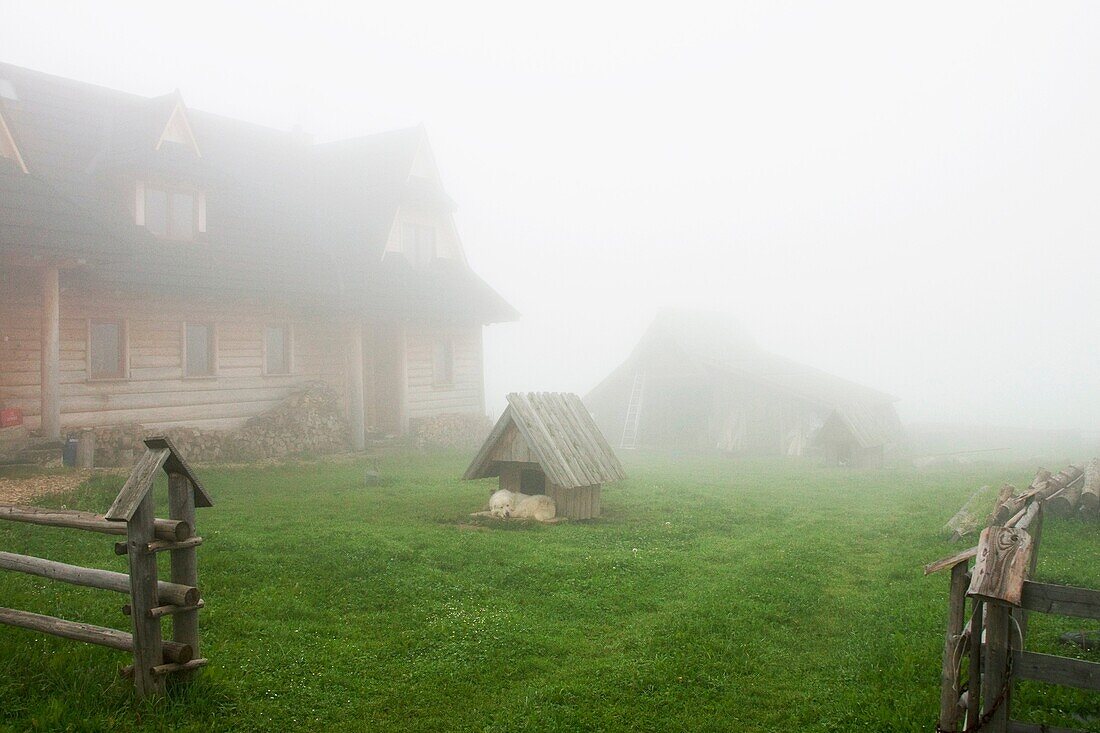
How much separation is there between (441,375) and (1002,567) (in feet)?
84.1

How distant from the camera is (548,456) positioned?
1376cm

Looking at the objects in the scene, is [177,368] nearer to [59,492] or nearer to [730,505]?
[59,492]

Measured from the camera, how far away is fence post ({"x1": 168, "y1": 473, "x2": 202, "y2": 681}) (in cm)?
628

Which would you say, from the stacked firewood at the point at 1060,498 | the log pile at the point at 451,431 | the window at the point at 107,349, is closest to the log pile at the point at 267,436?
the window at the point at 107,349

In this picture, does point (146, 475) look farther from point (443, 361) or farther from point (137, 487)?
point (443, 361)

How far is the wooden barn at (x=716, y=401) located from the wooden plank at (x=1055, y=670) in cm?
2501

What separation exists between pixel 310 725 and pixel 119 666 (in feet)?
5.92

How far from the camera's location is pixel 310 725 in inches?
239

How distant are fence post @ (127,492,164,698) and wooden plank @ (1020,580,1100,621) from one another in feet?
19.0

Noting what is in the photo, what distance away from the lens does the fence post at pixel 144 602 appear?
19.9ft

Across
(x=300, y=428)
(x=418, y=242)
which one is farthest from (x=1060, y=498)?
(x=418, y=242)

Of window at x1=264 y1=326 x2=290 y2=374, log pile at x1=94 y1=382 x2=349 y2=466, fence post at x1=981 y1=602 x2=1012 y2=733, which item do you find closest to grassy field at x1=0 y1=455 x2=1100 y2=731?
fence post at x1=981 y1=602 x2=1012 y2=733

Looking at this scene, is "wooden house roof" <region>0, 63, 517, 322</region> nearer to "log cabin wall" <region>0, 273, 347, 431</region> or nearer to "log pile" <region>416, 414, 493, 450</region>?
"log cabin wall" <region>0, 273, 347, 431</region>

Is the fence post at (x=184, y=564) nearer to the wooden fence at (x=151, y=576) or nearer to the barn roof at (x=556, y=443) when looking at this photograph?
the wooden fence at (x=151, y=576)
